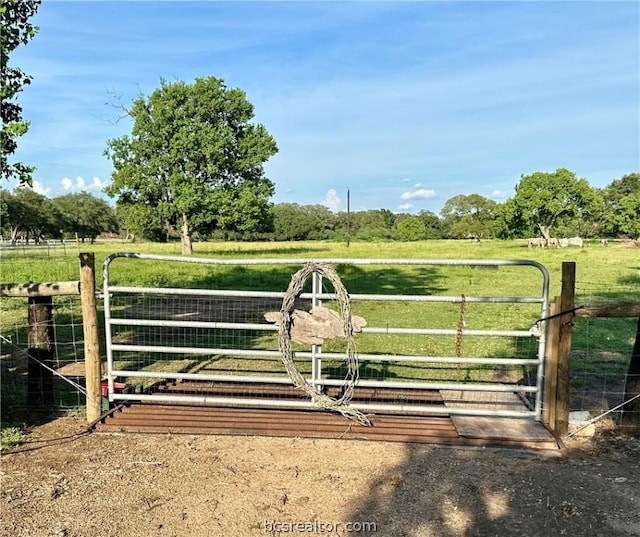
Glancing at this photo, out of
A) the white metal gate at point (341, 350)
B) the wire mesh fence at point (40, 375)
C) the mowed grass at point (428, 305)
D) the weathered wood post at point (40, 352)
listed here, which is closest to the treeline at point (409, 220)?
the mowed grass at point (428, 305)

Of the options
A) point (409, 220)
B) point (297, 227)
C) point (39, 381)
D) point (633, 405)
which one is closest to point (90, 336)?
point (39, 381)

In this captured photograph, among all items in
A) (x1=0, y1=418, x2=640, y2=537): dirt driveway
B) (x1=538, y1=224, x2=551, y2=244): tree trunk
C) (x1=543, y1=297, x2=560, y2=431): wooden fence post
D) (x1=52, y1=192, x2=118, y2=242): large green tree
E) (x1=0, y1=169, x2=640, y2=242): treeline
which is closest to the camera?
(x1=0, y1=418, x2=640, y2=537): dirt driveway

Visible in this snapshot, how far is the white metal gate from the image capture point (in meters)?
4.82

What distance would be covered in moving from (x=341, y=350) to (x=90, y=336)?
168 inches

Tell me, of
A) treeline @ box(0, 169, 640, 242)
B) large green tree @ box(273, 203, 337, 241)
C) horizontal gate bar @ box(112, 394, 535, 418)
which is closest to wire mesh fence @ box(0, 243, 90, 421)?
horizontal gate bar @ box(112, 394, 535, 418)

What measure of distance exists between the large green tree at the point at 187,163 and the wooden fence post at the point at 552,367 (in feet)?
115

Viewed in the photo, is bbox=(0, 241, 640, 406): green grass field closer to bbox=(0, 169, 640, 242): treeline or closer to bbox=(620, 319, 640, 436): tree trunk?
bbox=(620, 319, 640, 436): tree trunk

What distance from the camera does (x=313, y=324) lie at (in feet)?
15.2

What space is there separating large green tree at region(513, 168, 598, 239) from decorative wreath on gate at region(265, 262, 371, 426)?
56666mm

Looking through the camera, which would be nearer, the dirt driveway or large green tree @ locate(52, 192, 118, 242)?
the dirt driveway

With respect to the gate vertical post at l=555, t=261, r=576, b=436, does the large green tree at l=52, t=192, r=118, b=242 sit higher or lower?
higher

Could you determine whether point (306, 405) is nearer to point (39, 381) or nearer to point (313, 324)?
point (313, 324)

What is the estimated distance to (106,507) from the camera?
3482 mm

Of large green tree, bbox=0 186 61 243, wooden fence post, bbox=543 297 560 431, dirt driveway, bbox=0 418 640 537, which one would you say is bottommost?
dirt driveway, bbox=0 418 640 537
